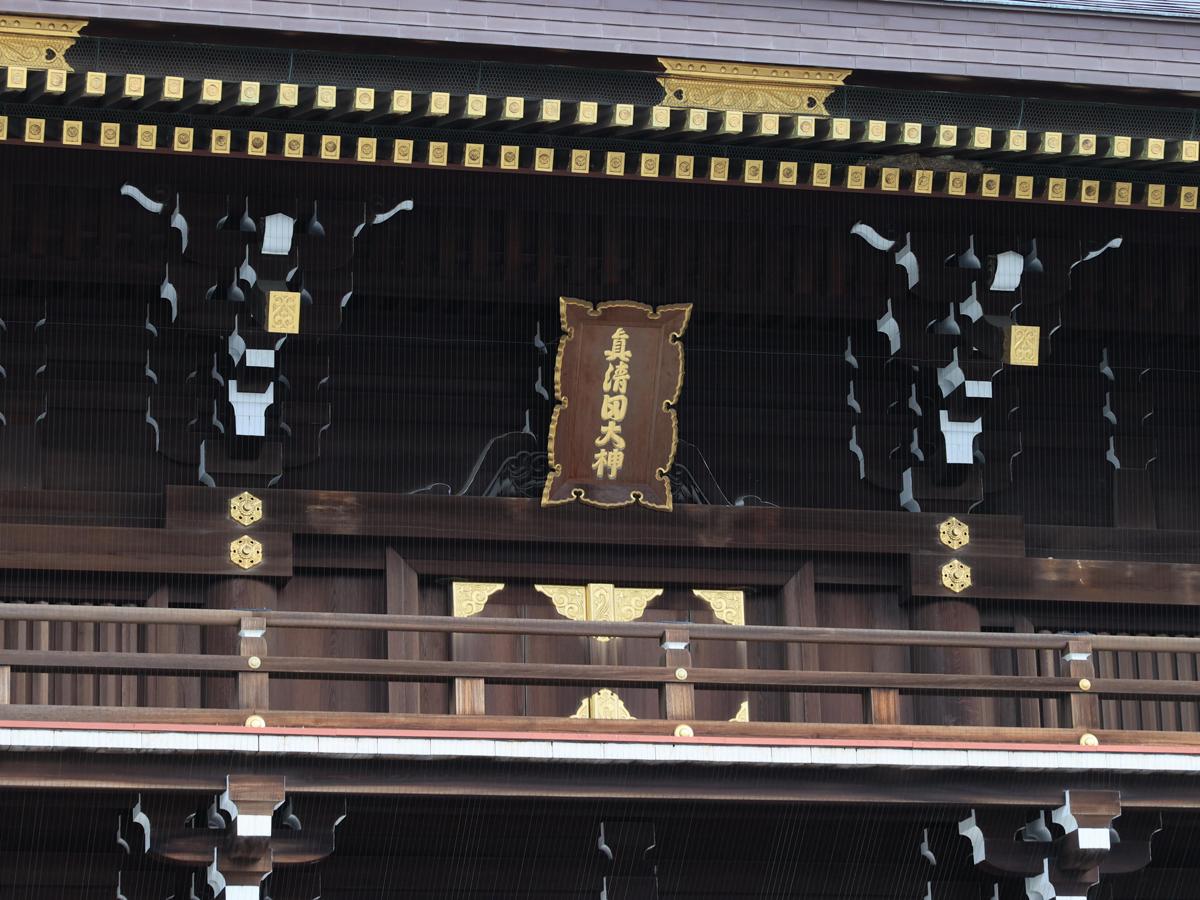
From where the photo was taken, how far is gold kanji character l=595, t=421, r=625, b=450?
51.2 ft

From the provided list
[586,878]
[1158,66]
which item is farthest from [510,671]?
[1158,66]

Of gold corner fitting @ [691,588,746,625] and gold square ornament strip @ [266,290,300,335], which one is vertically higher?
gold square ornament strip @ [266,290,300,335]

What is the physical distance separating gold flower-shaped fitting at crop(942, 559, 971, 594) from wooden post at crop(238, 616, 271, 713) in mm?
4511

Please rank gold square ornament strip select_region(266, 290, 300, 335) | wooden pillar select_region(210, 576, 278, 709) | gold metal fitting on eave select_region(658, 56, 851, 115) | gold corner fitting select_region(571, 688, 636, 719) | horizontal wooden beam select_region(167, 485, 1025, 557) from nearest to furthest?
1. gold metal fitting on eave select_region(658, 56, 851, 115)
2. gold square ornament strip select_region(266, 290, 300, 335)
3. wooden pillar select_region(210, 576, 278, 709)
4. horizontal wooden beam select_region(167, 485, 1025, 557)
5. gold corner fitting select_region(571, 688, 636, 719)

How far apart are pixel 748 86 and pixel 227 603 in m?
4.27

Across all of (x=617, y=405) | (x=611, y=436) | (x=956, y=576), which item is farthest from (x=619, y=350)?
(x=956, y=576)

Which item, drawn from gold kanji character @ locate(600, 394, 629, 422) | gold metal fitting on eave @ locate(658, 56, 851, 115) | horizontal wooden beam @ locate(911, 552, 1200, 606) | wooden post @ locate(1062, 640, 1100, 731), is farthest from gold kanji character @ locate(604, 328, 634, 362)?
wooden post @ locate(1062, 640, 1100, 731)

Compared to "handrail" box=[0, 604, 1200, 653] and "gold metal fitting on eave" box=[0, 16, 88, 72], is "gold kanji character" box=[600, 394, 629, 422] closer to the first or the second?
"handrail" box=[0, 604, 1200, 653]

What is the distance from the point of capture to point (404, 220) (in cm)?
1505

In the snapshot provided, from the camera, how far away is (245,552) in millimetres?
15016

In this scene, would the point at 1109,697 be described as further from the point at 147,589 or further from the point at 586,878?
the point at 147,589

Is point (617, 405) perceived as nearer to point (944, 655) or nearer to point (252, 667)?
point (944, 655)

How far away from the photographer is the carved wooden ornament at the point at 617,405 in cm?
1548

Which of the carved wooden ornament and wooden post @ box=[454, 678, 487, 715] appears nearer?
wooden post @ box=[454, 678, 487, 715]
